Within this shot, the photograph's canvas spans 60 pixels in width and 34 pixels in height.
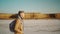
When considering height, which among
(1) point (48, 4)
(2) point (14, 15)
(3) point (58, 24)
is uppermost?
(1) point (48, 4)

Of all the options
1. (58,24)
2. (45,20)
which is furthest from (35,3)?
(58,24)

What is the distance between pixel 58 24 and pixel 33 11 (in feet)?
1.26

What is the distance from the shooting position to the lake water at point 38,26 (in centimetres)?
193

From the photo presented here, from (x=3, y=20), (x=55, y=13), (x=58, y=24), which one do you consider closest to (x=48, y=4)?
(x=55, y=13)

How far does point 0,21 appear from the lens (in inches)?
76.1

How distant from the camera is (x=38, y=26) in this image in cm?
195

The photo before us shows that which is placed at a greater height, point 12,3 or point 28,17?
point 12,3

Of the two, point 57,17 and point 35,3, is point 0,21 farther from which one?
point 57,17

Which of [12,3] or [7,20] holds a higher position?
[12,3]

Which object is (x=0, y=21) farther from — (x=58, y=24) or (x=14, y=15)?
(x=58, y=24)

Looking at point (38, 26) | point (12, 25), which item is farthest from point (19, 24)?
point (38, 26)

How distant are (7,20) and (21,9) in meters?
0.24

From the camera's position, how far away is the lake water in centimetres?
193

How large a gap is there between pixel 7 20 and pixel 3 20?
0.06m
